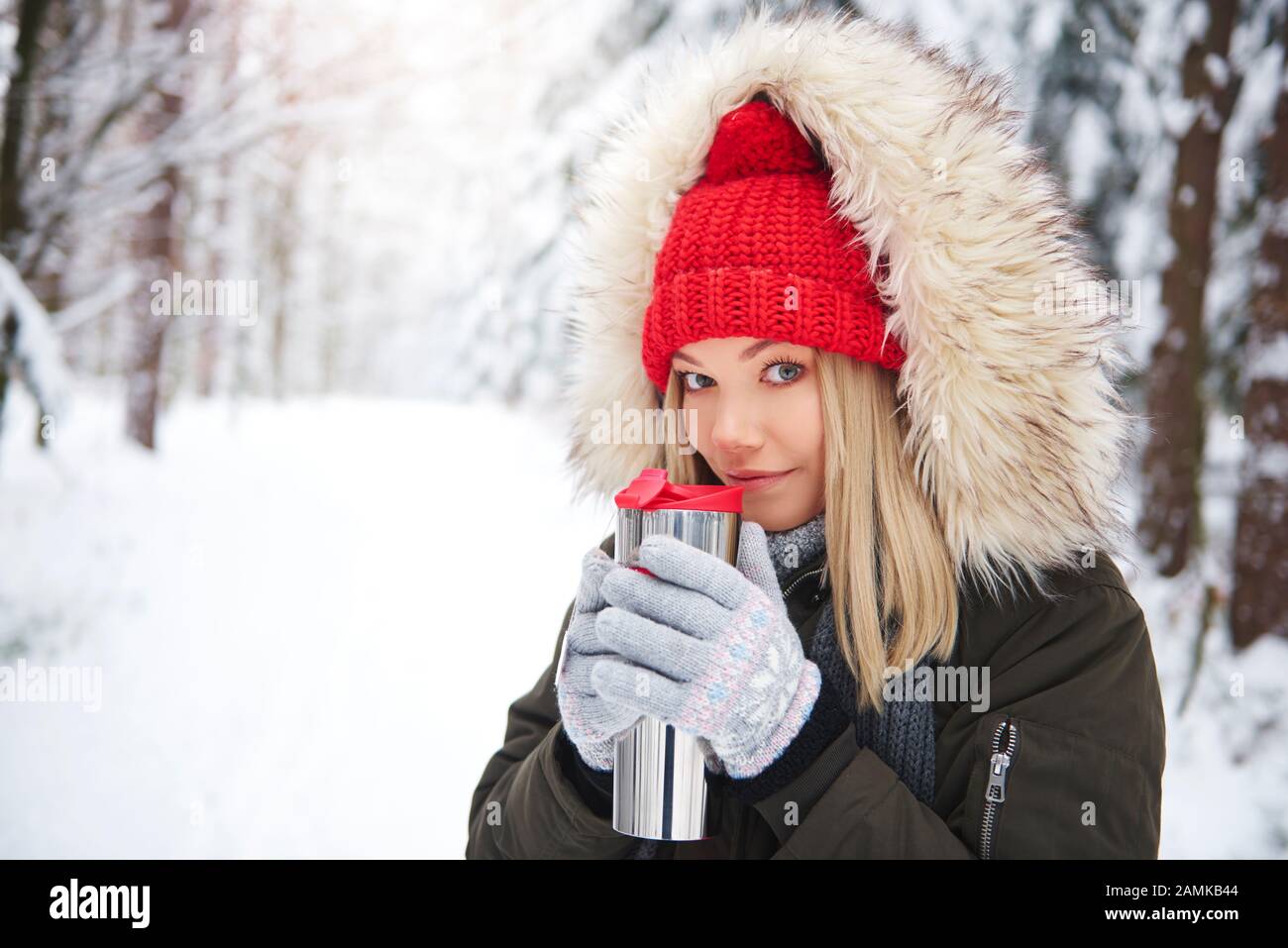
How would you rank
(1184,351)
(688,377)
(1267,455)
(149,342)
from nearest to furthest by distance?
(688,377) → (1267,455) → (1184,351) → (149,342)

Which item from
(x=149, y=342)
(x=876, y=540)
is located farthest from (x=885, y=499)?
(x=149, y=342)

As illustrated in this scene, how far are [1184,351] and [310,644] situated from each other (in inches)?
112

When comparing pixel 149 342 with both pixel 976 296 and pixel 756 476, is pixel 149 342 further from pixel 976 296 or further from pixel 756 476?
pixel 976 296

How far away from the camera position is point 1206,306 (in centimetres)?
242

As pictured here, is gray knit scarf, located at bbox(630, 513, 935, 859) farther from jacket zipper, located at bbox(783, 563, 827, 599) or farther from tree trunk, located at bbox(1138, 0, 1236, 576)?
tree trunk, located at bbox(1138, 0, 1236, 576)

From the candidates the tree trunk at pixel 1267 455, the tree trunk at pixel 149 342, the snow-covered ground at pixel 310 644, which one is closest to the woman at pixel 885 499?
the snow-covered ground at pixel 310 644

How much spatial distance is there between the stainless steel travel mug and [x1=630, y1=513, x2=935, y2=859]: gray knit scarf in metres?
0.19

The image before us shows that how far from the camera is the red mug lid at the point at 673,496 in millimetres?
776

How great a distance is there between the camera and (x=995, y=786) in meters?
0.82

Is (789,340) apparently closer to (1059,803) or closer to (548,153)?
(1059,803)

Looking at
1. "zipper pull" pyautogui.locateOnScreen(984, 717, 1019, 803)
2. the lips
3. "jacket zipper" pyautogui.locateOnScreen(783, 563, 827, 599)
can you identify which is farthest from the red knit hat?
"zipper pull" pyautogui.locateOnScreen(984, 717, 1019, 803)

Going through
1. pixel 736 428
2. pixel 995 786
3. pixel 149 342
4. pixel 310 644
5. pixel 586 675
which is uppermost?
pixel 149 342
